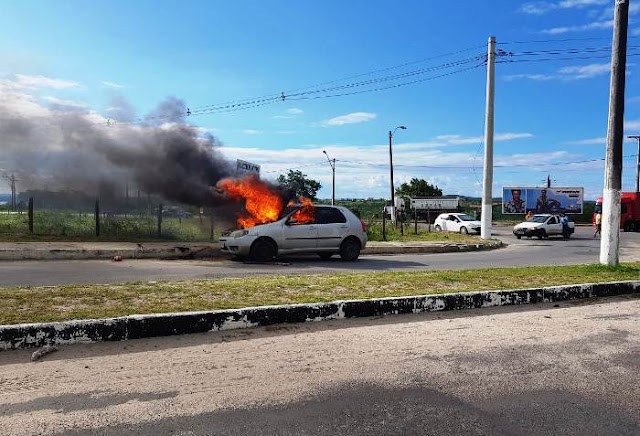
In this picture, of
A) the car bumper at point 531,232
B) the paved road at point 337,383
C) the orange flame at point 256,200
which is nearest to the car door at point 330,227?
the orange flame at point 256,200

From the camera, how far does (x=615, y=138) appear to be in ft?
34.5

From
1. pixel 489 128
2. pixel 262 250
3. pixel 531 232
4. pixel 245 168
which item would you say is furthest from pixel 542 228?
pixel 262 250

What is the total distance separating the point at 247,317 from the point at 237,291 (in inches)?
54.2

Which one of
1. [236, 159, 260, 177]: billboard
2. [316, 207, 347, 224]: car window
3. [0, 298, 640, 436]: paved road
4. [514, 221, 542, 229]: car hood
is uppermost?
[236, 159, 260, 177]: billboard

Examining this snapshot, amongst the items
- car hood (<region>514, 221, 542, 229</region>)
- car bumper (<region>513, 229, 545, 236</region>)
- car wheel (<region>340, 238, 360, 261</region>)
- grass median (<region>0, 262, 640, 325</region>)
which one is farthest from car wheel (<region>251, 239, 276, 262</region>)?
car hood (<region>514, 221, 542, 229</region>)

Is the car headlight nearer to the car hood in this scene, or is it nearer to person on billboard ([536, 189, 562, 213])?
the car hood

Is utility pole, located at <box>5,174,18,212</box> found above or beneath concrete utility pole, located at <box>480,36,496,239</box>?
beneath

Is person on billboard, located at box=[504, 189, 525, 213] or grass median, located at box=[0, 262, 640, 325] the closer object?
grass median, located at box=[0, 262, 640, 325]

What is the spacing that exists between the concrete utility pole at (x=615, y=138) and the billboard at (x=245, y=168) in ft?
35.0

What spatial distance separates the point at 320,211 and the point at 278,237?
1.44m

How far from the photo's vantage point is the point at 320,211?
45.5 feet

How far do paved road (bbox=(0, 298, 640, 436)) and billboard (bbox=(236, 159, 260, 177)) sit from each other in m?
12.3

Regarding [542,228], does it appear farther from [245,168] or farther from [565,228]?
[245,168]

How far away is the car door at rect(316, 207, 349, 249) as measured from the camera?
13.8 meters
